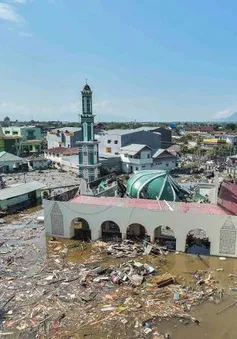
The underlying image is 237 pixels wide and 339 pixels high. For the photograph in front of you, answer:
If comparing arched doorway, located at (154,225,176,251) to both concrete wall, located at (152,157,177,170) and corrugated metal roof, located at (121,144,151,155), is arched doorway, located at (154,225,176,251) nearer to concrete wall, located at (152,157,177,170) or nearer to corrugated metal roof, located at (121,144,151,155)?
corrugated metal roof, located at (121,144,151,155)

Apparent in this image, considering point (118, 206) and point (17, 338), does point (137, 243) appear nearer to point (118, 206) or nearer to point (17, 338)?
point (118, 206)

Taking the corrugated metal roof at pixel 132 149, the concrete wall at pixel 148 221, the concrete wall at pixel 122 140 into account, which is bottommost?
the concrete wall at pixel 148 221

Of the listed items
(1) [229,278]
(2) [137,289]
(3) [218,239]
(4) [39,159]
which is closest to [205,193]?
(3) [218,239]

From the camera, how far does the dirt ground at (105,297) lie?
11570 millimetres

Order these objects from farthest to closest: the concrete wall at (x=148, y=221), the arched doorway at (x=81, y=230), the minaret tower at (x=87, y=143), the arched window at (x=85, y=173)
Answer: the arched window at (x=85, y=173) < the minaret tower at (x=87, y=143) < the arched doorway at (x=81, y=230) < the concrete wall at (x=148, y=221)

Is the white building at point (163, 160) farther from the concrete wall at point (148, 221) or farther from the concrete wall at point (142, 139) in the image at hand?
the concrete wall at point (148, 221)

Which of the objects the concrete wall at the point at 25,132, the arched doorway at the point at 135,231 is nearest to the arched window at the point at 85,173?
the arched doorway at the point at 135,231

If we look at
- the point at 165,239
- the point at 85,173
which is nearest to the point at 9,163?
the point at 85,173

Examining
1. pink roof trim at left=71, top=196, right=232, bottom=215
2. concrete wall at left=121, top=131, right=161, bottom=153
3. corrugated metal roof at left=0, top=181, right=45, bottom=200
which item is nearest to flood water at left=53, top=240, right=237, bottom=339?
pink roof trim at left=71, top=196, right=232, bottom=215

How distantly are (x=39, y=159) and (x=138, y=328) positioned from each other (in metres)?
41.1

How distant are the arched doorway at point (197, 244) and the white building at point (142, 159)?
2213cm

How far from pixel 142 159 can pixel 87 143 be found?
47.6 feet

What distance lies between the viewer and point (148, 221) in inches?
721

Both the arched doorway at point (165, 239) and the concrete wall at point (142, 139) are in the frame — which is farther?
the concrete wall at point (142, 139)
